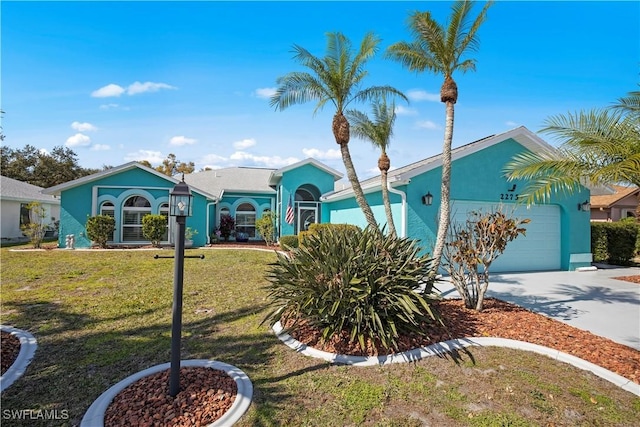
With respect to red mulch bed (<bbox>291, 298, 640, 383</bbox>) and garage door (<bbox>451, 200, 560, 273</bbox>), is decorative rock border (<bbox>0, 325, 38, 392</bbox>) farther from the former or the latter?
garage door (<bbox>451, 200, 560, 273</bbox>)

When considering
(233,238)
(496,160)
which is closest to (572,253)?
(496,160)

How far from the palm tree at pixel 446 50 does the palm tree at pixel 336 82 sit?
1.57 m

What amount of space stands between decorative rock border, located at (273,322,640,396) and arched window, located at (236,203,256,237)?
59.9 ft

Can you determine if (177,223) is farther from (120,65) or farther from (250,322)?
(120,65)

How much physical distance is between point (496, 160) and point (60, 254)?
19581mm

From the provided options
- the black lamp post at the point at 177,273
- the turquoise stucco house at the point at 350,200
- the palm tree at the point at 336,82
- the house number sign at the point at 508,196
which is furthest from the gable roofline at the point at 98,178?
the house number sign at the point at 508,196

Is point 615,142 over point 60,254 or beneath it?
over

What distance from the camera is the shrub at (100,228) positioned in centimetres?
1705

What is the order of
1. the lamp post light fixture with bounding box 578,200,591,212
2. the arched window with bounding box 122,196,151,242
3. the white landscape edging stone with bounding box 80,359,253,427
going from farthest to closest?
the arched window with bounding box 122,196,151,242
the lamp post light fixture with bounding box 578,200,591,212
the white landscape edging stone with bounding box 80,359,253,427

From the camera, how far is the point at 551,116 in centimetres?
859

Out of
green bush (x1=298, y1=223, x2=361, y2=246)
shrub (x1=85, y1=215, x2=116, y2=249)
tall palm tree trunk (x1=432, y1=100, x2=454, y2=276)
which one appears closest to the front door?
green bush (x1=298, y1=223, x2=361, y2=246)

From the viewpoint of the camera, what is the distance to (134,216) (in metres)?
18.8

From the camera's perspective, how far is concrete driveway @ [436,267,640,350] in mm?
6398

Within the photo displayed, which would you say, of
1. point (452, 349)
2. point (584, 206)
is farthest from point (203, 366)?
point (584, 206)
